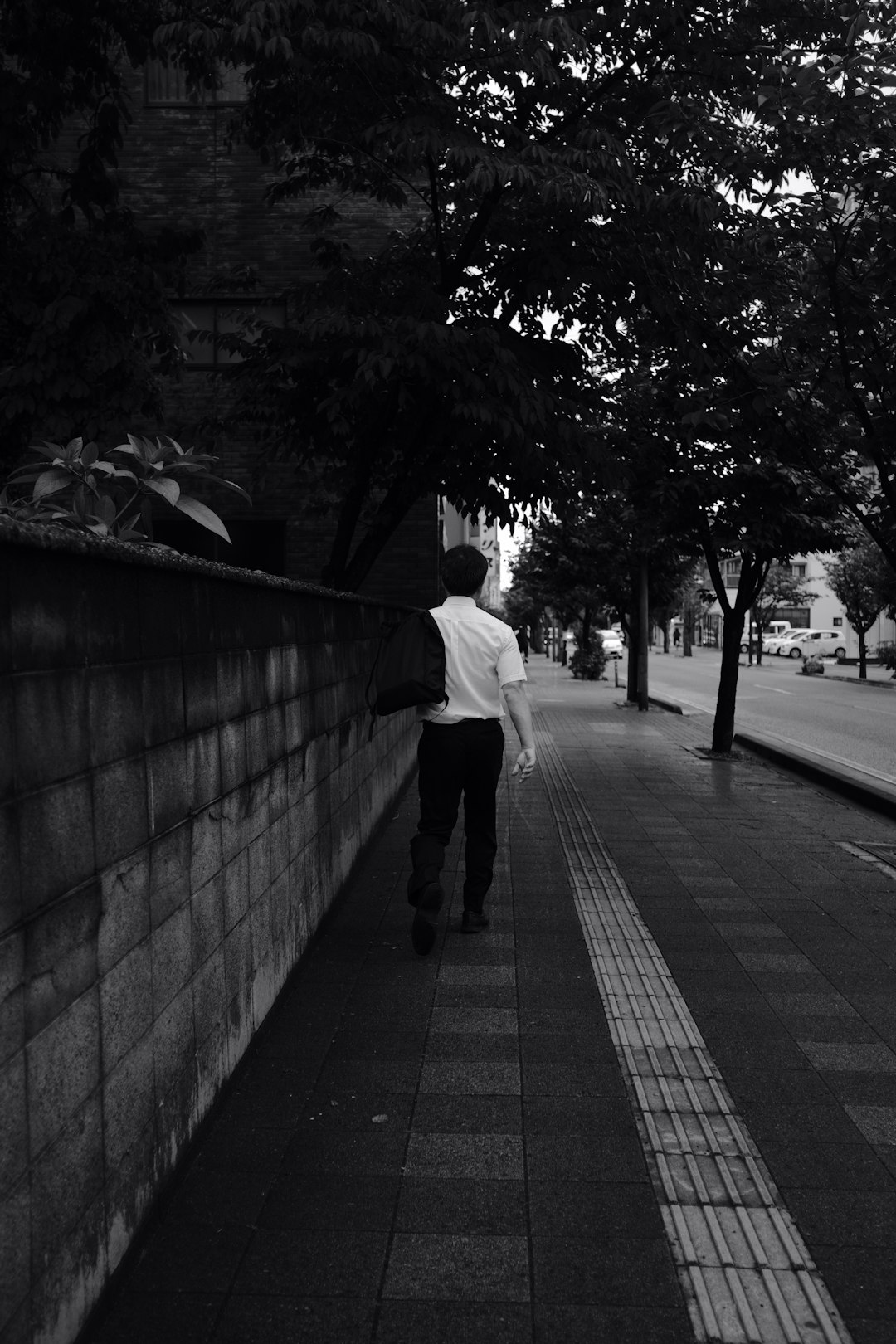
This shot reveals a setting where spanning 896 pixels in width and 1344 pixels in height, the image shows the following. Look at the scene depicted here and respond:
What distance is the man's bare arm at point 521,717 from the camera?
623 cm

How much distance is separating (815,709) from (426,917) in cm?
2234

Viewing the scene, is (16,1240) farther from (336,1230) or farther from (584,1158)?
(584,1158)

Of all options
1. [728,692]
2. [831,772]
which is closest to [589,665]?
[728,692]

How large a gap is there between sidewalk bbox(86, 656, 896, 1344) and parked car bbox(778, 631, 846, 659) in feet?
237

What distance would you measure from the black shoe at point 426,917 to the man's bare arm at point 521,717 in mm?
766

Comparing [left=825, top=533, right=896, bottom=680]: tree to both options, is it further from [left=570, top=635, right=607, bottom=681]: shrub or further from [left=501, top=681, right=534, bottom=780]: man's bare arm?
[left=501, top=681, right=534, bottom=780]: man's bare arm

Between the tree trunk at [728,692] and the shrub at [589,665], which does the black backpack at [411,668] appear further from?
the shrub at [589,665]

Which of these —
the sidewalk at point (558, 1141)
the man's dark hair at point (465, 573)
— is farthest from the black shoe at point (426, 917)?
the man's dark hair at point (465, 573)

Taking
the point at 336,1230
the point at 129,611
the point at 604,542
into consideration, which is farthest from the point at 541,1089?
the point at 604,542

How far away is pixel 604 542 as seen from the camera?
2711cm

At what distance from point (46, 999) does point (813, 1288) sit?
180 centimetres

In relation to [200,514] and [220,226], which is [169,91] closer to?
[220,226]

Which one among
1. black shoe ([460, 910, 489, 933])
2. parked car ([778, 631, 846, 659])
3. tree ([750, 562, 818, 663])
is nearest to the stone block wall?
black shoe ([460, 910, 489, 933])

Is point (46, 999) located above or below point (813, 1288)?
above
